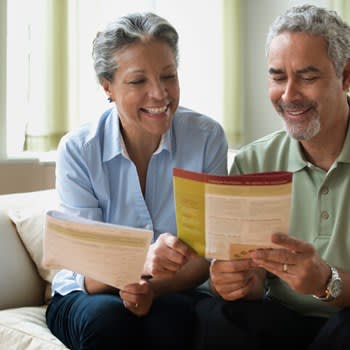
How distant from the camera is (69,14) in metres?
3.18

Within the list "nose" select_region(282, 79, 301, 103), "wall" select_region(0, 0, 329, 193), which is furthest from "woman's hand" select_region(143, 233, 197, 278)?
"wall" select_region(0, 0, 329, 193)

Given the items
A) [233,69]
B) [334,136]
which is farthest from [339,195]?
[233,69]

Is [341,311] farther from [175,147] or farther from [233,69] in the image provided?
[233,69]

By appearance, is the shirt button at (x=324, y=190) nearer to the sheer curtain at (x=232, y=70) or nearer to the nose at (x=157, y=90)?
the nose at (x=157, y=90)

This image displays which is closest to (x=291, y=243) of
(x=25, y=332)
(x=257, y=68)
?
(x=25, y=332)

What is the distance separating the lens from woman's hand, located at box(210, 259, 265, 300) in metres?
1.58

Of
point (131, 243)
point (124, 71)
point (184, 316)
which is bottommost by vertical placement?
point (184, 316)

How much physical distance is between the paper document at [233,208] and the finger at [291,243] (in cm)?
1

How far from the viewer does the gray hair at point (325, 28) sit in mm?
1708

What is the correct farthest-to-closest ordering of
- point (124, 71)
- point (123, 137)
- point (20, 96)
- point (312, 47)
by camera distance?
point (20, 96), point (123, 137), point (124, 71), point (312, 47)

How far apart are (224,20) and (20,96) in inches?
50.8

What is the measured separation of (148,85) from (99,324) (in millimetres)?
→ 603

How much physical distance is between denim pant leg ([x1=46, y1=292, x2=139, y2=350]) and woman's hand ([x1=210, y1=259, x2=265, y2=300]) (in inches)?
9.1

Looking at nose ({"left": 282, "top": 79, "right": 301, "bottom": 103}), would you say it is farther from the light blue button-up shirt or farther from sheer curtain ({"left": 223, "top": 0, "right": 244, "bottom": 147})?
sheer curtain ({"left": 223, "top": 0, "right": 244, "bottom": 147})
